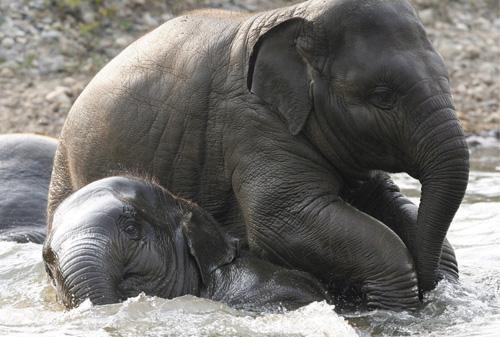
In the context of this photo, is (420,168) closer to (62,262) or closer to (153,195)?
(153,195)

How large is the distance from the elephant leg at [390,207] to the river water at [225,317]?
0.18 m

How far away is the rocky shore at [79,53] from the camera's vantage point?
17.1 meters

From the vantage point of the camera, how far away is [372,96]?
27.7 feet

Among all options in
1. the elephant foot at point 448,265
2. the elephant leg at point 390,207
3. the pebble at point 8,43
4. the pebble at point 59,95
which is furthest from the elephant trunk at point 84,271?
the pebble at point 8,43

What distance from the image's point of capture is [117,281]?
7.71 metres

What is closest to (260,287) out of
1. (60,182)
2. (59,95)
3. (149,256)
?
(149,256)

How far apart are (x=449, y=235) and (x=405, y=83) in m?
3.62

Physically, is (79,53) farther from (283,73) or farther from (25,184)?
(283,73)

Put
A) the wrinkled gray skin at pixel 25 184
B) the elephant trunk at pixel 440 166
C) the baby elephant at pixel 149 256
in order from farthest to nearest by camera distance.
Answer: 1. the wrinkled gray skin at pixel 25 184
2. the elephant trunk at pixel 440 166
3. the baby elephant at pixel 149 256

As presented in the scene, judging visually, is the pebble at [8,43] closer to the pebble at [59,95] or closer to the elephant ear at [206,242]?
the pebble at [59,95]

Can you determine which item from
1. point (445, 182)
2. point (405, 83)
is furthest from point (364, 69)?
point (445, 182)

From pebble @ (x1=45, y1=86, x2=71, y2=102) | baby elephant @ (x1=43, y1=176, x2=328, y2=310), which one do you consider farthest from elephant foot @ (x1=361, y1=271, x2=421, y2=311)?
pebble @ (x1=45, y1=86, x2=71, y2=102)

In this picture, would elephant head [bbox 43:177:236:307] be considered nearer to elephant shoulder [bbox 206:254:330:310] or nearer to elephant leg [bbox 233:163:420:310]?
elephant shoulder [bbox 206:254:330:310]

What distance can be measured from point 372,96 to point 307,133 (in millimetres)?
578
